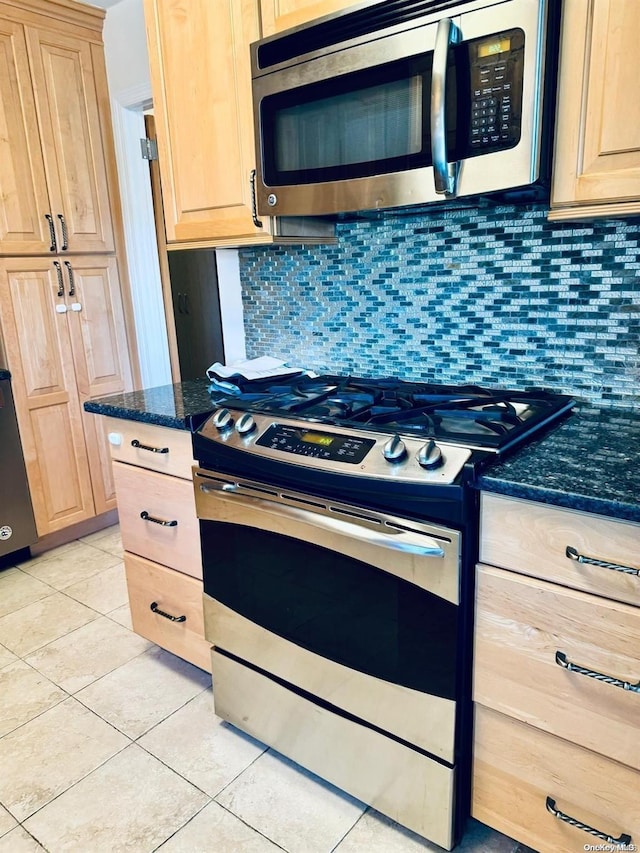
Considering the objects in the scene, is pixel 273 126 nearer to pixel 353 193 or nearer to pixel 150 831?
pixel 353 193

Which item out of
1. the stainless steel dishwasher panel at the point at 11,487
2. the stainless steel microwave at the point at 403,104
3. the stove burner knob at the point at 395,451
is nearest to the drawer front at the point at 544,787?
the stove burner knob at the point at 395,451

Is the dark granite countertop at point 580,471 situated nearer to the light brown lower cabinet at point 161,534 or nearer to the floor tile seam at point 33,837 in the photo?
the light brown lower cabinet at point 161,534

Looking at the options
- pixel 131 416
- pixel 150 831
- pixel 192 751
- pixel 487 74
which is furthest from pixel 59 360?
pixel 487 74

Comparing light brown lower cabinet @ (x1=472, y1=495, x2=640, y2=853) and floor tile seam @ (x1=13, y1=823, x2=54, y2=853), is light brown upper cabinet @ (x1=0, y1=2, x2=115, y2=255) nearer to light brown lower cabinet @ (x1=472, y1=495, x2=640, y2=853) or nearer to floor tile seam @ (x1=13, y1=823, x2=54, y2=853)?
floor tile seam @ (x1=13, y1=823, x2=54, y2=853)

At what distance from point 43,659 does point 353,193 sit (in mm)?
1807

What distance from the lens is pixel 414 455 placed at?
1106 millimetres

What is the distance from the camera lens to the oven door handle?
3.57ft

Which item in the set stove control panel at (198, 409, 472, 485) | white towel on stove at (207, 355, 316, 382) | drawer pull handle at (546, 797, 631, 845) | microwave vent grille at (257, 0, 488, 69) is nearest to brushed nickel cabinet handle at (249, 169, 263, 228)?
microwave vent grille at (257, 0, 488, 69)

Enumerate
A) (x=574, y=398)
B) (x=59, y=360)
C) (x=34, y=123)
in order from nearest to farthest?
(x=574, y=398) → (x=34, y=123) → (x=59, y=360)

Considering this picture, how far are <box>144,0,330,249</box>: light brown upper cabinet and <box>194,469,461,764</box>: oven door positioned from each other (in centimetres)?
76

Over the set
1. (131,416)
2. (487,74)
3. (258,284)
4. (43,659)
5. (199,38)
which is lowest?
(43,659)

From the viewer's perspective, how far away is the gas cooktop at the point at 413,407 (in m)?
1.18

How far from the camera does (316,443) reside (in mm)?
1244

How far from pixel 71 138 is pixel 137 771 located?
2500 mm
